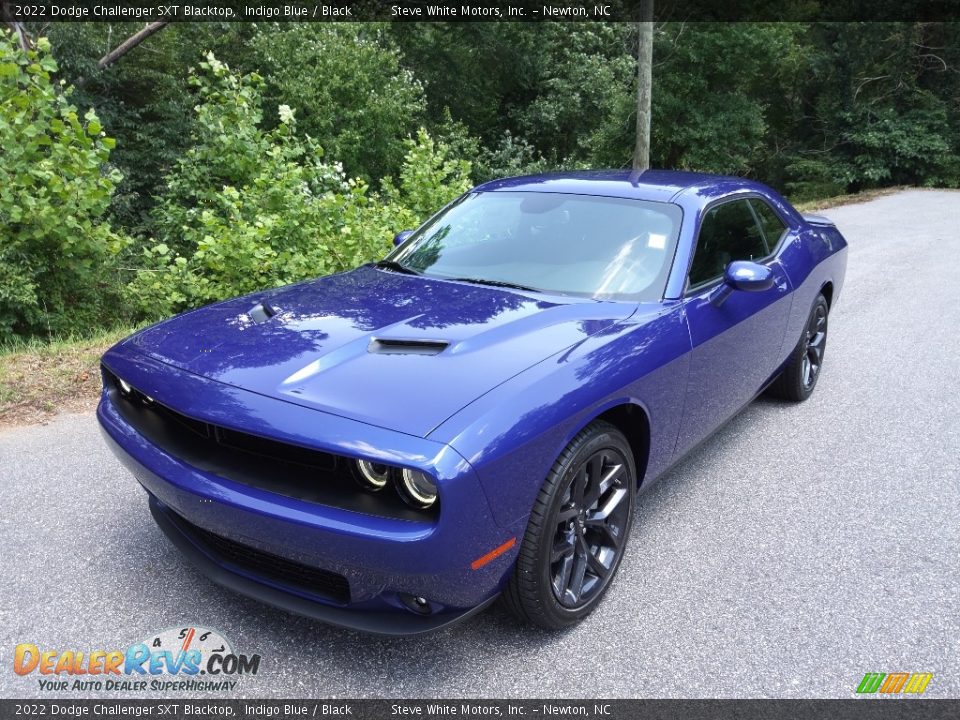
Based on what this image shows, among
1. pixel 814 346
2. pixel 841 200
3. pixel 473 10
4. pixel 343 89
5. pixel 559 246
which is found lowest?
pixel 841 200

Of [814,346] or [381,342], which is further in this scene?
[814,346]

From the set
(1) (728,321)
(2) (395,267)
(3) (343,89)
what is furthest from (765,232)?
(3) (343,89)

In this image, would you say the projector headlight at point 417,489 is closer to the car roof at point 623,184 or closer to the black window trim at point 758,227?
the black window trim at point 758,227

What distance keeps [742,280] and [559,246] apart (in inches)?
31.7

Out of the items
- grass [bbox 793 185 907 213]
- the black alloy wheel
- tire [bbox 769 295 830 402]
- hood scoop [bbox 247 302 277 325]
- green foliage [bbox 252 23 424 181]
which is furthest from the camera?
green foliage [bbox 252 23 424 181]

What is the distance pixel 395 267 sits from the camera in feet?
12.0

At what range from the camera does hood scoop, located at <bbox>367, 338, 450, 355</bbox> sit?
2.48 m

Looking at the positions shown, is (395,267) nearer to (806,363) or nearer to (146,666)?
(146,666)

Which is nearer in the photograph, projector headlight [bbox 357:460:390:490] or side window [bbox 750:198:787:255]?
projector headlight [bbox 357:460:390:490]

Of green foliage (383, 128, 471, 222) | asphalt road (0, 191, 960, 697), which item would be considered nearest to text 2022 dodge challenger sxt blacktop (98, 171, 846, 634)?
asphalt road (0, 191, 960, 697)

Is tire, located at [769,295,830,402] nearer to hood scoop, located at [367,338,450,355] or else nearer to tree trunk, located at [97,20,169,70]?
hood scoop, located at [367,338,450,355]

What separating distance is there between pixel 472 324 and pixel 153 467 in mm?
1172

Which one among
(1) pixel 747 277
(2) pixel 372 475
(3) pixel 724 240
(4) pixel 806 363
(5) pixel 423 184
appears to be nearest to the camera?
(2) pixel 372 475

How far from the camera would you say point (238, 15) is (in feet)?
76.3
